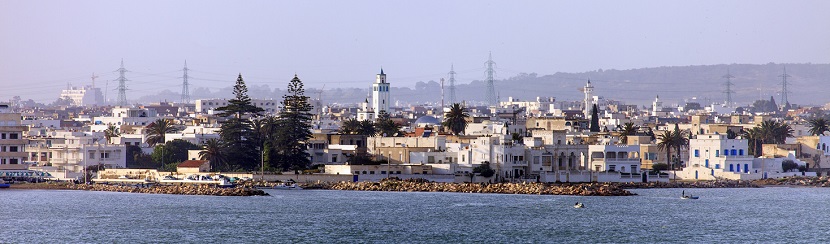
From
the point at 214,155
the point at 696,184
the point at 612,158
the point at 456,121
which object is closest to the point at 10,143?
the point at 214,155

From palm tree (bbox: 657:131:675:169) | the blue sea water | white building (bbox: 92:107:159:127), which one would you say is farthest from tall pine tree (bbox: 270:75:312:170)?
white building (bbox: 92:107:159:127)

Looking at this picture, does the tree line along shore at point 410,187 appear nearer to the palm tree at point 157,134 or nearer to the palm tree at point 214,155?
the palm tree at point 214,155

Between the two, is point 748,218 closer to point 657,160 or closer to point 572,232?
point 572,232

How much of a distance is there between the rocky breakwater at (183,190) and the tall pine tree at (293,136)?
963cm

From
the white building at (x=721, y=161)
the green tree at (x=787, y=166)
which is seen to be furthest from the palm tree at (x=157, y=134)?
the green tree at (x=787, y=166)

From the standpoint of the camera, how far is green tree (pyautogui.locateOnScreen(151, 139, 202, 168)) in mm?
94794

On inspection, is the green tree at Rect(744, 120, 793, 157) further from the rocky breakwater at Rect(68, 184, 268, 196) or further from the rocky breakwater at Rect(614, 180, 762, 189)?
the rocky breakwater at Rect(68, 184, 268, 196)

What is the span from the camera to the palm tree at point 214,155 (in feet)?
296

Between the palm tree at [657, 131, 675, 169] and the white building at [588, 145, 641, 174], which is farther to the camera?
the palm tree at [657, 131, 675, 169]

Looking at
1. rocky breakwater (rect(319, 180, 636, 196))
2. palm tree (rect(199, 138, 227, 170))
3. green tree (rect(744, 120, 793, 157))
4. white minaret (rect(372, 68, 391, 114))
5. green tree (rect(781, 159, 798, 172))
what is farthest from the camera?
white minaret (rect(372, 68, 391, 114))

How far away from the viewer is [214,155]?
297 ft

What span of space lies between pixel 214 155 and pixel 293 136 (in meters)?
5.75

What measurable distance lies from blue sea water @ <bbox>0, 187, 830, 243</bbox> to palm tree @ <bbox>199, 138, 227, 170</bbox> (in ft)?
38.6

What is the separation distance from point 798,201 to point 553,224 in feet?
73.6
